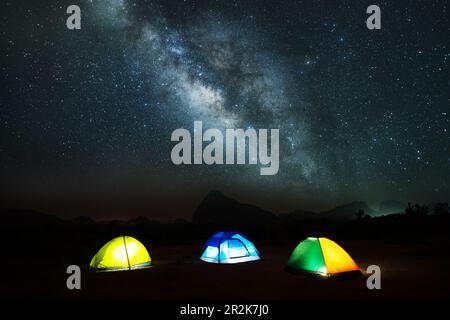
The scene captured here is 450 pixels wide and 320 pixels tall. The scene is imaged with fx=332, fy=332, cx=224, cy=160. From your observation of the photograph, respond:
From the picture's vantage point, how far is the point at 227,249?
14.1 m

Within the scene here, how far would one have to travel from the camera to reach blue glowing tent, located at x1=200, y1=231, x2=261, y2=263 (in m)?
14.1

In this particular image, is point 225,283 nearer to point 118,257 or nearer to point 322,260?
point 322,260

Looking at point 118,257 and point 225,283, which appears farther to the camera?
point 118,257

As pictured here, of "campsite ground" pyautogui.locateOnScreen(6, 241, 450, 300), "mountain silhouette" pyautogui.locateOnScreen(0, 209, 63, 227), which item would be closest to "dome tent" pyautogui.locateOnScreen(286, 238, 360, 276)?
"campsite ground" pyautogui.locateOnScreen(6, 241, 450, 300)

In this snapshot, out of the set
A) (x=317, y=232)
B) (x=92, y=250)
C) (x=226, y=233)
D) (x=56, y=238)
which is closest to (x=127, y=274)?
(x=226, y=233)

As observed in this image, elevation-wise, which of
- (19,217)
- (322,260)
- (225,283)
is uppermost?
(322,260)

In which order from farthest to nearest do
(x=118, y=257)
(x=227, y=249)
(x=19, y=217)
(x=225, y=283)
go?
(x=19, y=217), (x=227, y=249), (x=118, y=257), (x=225, y=283)

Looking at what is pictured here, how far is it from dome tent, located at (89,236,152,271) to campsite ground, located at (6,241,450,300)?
1.78ft

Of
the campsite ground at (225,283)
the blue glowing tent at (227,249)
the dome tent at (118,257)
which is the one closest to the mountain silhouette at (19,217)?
the dome tent at (118,257)

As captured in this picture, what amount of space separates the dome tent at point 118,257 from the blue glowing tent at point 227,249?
3047 mm

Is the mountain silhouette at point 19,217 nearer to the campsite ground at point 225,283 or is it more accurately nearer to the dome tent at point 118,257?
the dome tent at point 118,257

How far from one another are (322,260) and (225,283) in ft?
10.7

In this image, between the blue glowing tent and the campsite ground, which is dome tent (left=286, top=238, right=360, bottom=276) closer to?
the campsite ground

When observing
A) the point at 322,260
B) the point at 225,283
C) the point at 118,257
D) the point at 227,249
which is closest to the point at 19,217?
the point at 118,257
